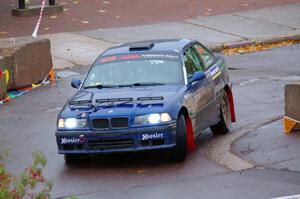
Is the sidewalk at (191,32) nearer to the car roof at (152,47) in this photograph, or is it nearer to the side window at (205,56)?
the side window at (205,56)

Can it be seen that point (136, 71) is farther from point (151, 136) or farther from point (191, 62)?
point (151, 136)

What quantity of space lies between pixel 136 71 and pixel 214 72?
4.82 feet

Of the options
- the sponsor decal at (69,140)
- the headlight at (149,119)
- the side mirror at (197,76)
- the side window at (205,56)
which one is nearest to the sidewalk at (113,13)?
the side window at (205,56)

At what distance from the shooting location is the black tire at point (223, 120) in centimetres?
1359

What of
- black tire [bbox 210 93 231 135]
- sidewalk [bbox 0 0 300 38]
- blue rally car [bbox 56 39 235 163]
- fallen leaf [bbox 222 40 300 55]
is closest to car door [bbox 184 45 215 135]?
blue rally car [bbox 56 39 235 163]

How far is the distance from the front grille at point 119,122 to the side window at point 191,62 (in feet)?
5.57

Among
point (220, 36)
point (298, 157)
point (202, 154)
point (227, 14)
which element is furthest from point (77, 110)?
point (227, 14)

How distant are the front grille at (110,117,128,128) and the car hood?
0.06 meters

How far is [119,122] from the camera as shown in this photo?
451 inches

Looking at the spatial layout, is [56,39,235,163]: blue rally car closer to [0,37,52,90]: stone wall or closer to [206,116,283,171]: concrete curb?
[206,116,283,171]: concrete curb

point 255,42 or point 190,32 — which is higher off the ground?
point 255,42

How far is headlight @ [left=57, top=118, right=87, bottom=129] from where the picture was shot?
11.6 meters

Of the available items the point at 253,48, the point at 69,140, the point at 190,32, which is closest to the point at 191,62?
the point at 69,140

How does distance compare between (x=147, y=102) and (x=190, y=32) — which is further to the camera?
(x=190, y=32)
